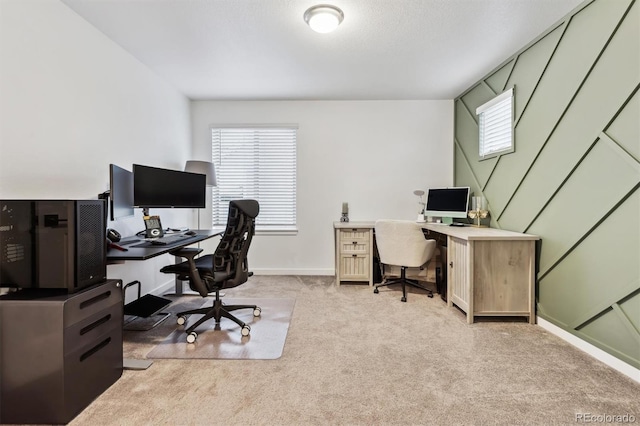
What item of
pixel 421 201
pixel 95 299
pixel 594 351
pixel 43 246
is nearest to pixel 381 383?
pixel 594 351

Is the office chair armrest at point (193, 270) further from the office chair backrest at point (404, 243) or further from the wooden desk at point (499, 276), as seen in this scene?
the wooden desk at point (499, 276)

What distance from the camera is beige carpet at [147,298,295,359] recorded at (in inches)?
83.1

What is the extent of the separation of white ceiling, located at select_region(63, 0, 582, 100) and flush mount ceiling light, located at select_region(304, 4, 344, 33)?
55 millimetres

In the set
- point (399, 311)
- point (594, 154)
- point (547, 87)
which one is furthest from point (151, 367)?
point (547, 87)

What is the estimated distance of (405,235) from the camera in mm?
3293

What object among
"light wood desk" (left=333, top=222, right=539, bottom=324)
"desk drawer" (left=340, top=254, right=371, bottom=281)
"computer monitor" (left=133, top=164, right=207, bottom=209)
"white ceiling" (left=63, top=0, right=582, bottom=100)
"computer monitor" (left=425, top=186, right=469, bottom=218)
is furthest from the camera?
"desk drawer" (left=340, top=254, right=371, bottom=281)

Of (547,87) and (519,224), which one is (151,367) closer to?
(519,224)

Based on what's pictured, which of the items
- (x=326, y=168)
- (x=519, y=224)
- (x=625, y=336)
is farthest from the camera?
(x=326, y=168)

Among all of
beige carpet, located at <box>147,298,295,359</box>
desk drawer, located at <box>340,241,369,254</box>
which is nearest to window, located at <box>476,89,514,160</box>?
desk drawer, located at <box>340,241,369,254</box>

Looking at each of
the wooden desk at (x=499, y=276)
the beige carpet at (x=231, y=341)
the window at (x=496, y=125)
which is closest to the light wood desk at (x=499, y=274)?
the wooden desk at (x=499, y=276)

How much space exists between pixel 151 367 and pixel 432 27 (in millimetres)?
3338

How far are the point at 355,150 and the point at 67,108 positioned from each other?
326 centimetres

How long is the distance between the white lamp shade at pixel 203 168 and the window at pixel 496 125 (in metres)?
3.40

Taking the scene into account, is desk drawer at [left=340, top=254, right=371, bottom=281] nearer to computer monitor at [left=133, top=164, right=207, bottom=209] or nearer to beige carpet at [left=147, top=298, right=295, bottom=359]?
beige carpet at [left=147, top=298, right=295, bottom=359]
